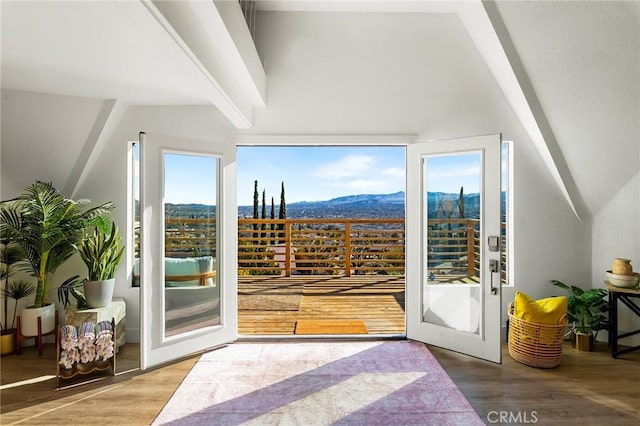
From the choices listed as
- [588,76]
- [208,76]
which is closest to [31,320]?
[208,76]

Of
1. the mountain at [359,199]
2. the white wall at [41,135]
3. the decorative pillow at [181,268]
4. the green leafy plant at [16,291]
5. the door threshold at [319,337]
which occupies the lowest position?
Answer: the door threshold at [319,337]

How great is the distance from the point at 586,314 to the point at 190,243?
368cm

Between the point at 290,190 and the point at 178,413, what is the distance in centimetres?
631

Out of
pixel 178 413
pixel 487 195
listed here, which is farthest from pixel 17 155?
pixel 487 195

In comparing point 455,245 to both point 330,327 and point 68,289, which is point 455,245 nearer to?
point 330,327

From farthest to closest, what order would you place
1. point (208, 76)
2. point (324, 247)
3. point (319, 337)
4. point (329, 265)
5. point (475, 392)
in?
point (329, 265) → point (324, 247) → point (319, 337) → point (475, 392) → point (208, 76)

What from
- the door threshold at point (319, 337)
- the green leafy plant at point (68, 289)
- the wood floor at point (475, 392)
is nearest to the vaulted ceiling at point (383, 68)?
the wood floor at point (475, 392)

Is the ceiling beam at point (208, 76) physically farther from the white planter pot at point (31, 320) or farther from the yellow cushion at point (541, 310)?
the yellow cushion at point (541, 310)

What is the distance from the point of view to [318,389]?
2484 millimetres

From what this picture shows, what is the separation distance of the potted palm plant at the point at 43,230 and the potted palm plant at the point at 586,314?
440cm

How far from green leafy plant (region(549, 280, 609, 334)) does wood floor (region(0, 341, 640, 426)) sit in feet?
0.81

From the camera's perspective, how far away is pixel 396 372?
2.73 meters

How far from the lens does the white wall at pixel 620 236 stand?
316 centimetres

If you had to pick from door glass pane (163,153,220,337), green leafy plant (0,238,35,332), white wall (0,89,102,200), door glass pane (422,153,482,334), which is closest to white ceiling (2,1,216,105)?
white wall (0,89,102,200)
